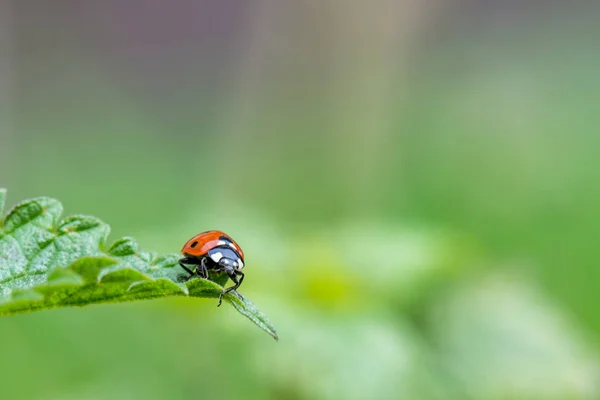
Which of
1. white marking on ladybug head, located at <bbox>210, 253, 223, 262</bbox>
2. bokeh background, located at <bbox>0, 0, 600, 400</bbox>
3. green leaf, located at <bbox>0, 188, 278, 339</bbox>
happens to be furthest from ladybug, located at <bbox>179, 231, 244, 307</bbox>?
bokeh background, located at <bbox>0, 0, 600, 400</bbox>

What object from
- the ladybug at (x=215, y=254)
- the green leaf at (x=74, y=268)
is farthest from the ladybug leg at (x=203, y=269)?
the green leaf at (x=74, y=268)

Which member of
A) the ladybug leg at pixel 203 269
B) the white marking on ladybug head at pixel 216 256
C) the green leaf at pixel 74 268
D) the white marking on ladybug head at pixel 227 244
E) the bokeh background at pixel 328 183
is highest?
the bokeh background at pixel 328 183

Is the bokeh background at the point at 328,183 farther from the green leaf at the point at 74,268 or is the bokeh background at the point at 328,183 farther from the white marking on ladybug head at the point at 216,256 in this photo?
the green leaf at the point at 74,268

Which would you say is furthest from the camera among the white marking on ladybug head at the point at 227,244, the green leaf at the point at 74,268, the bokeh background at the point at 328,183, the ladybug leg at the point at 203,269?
the bokeh background at the point at 328,183

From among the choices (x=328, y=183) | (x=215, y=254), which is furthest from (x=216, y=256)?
(x=328, y=183)

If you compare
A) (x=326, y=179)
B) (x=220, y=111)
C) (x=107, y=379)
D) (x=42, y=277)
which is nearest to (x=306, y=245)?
(x=107, y=379)

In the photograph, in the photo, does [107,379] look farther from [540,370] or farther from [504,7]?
[504,7]

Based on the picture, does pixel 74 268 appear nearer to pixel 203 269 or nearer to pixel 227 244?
pixel 203 269
